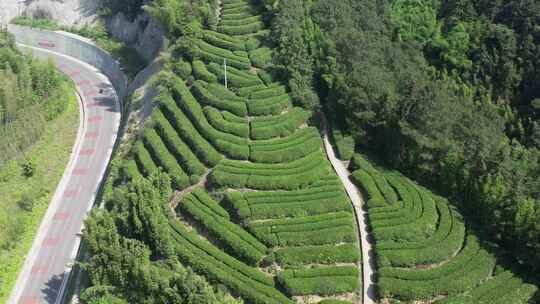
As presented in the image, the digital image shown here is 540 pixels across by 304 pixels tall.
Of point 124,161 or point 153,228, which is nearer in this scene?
point 153,228

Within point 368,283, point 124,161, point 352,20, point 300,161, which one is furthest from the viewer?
point 352,20

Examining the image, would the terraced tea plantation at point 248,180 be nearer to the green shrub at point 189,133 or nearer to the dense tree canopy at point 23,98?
the green shrub at point 189,133

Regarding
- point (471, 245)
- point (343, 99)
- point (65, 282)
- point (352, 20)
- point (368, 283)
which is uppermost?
point (352, 20)

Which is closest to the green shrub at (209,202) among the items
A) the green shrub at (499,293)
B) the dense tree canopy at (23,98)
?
the green shrub at (499,293)

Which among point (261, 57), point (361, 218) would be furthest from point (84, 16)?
point (361, 218)

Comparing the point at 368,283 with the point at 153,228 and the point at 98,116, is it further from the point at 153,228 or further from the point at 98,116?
the point at 98,116

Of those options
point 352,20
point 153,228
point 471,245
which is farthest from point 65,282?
point 352,20

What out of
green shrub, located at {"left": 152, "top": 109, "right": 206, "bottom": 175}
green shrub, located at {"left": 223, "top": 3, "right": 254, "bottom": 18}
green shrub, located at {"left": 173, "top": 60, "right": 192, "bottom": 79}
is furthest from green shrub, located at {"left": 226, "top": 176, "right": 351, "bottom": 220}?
green shrub, located at {"left": 223, "top": 3, "right": 254, "bottom": 18}
